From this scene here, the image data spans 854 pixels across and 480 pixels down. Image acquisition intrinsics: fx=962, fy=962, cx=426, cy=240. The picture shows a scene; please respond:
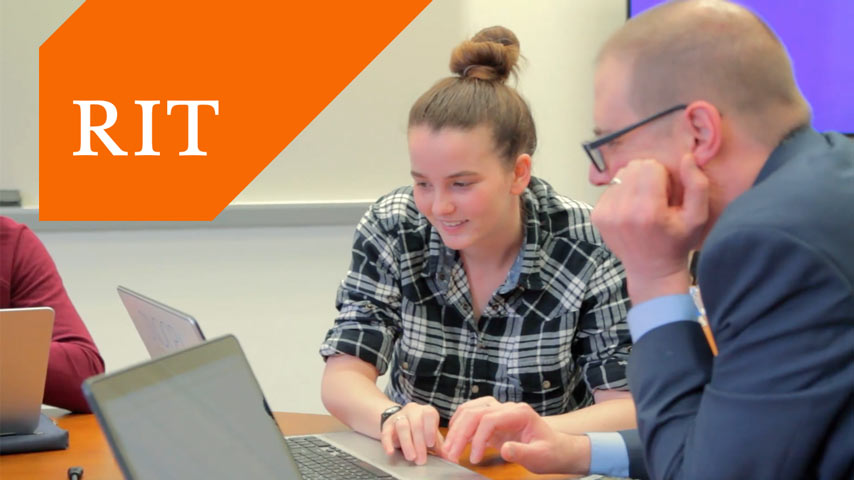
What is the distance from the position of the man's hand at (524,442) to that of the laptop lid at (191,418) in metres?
0.35

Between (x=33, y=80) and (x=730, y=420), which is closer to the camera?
(x=730, y=420)

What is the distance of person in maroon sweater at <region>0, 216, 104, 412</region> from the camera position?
180 cm

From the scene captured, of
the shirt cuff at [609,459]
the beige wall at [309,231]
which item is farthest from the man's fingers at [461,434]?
the beige wall at [309,231]

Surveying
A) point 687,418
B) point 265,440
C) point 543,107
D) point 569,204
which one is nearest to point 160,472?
point 265,440

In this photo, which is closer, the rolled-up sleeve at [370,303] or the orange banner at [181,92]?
the rolled-up sleeve at [370,303]

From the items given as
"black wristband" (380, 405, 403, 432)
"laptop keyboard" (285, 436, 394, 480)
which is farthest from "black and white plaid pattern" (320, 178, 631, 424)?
"laptop keyboard" (285, 436, 394, 480)

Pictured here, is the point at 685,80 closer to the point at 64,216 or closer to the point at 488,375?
the point at 488,375

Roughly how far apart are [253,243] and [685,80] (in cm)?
211

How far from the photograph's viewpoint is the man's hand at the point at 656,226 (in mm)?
1025

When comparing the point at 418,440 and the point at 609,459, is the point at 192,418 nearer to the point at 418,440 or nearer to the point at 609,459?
the point at 418,440

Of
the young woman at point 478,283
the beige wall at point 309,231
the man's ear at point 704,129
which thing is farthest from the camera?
the beige wall at point 309,231

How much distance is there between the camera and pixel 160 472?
A: 0.81 meters

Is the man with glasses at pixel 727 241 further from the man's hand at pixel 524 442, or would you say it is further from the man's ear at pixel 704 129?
the man's hand at pixel 524 442

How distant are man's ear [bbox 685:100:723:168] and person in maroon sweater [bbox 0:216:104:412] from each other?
1235 millimetres
